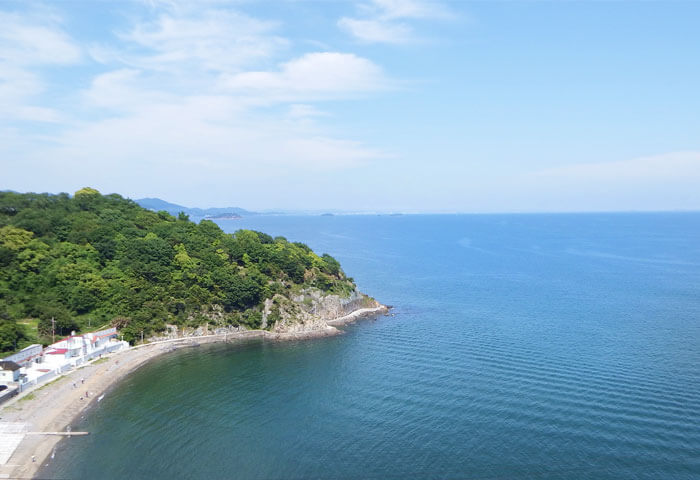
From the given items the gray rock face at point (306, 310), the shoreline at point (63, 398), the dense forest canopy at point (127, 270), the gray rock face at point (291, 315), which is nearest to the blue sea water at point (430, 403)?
the shoreline at point (63, 398)

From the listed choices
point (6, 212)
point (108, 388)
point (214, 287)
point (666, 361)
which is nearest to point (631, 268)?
point (666, 361)

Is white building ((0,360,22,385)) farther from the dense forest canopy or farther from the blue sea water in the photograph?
the blue sea water

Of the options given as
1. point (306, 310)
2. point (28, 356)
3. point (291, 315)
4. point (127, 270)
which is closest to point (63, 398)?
point (28, 356)

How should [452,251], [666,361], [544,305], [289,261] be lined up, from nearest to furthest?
[666,361], [289,261], [544,305], [452,251]

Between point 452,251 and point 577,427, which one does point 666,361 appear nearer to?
point 577,427

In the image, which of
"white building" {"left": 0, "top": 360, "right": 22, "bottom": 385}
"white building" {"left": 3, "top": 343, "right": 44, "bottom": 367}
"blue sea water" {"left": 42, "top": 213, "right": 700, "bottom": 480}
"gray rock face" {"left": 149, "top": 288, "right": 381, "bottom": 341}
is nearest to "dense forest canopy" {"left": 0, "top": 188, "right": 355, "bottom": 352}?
"gray rock face" {"left": 149, "top": 288, "right": 381, "bottom": 341}

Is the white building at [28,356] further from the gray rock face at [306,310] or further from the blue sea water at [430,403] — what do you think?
the gray rock face at [306,310]

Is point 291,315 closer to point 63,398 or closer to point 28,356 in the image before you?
point 63,398
